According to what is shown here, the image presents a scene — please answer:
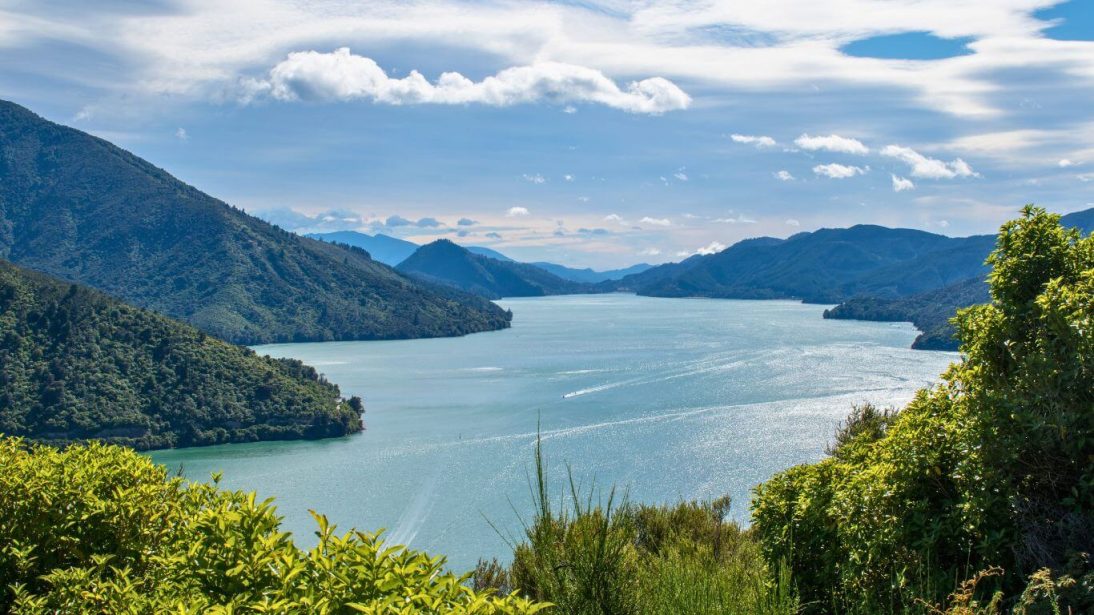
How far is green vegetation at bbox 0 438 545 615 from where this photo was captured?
293 cm

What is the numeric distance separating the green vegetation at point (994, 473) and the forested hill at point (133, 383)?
54172 mm

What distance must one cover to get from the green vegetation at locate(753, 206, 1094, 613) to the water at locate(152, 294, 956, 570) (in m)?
18.9

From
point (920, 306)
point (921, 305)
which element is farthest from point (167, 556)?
point (921, 305)

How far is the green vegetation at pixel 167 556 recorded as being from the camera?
293 cm

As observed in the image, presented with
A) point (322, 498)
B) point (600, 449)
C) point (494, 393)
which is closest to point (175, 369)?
point (494, 393)

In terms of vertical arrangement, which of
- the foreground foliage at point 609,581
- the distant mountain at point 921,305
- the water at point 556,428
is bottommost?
the water at point 556,428

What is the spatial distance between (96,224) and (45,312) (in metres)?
123

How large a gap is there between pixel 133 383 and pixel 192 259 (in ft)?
322

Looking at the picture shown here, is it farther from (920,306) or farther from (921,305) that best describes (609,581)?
(921,305)

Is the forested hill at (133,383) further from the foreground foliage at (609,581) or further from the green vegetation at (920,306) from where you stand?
the green vegetation at (920,306)

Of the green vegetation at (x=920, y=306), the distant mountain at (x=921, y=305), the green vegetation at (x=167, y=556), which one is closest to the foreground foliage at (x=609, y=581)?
the green vegetation at (x=167, y=556)

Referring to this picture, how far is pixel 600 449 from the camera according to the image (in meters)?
45.7

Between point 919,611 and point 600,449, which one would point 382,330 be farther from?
point 919,611

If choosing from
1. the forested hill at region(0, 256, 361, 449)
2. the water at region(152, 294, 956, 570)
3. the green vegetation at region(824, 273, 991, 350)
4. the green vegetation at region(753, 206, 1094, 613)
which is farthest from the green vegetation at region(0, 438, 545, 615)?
the green vegetation at region(824, 273, 991, 350)
